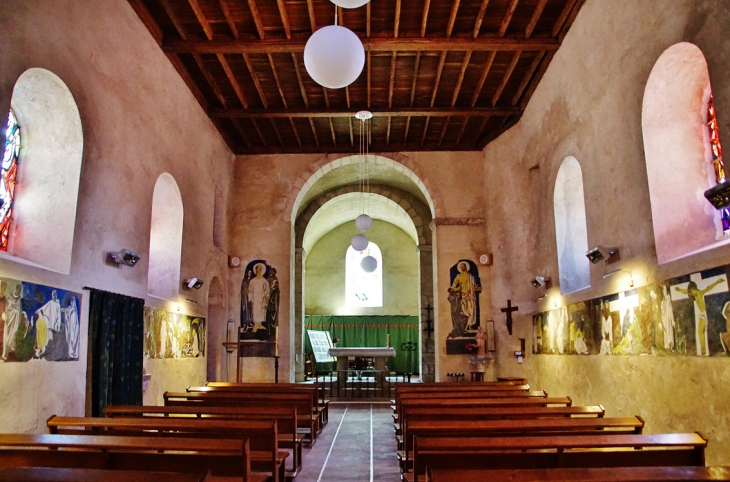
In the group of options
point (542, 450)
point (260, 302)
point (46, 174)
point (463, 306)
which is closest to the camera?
point (542, 450)

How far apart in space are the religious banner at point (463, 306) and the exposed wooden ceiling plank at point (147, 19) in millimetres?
8036

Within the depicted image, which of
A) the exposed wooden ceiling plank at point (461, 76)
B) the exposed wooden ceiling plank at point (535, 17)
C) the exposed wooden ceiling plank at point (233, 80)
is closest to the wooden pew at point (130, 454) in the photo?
the exposed wooden ceiling plank at point (233, 80)

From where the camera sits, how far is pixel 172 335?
32.3ft

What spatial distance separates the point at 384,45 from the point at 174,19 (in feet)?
10.7

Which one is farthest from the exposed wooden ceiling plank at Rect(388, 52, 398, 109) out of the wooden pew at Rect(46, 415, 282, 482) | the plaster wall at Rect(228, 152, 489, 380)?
the wooden pew at Rect(46, 415, 282, 482)

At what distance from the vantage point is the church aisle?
6.40 meters

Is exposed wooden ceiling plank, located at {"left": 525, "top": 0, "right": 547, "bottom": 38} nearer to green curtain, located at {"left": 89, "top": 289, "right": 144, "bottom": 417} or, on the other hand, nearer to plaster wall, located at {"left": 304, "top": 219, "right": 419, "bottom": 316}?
green curtain, located at {"left": 89, "top": 289, "right": 144, "bottom": 417}

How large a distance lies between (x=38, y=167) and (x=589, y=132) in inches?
284

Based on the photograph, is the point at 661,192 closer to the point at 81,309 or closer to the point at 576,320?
the point at 576,320

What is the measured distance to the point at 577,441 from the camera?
12.8 ft

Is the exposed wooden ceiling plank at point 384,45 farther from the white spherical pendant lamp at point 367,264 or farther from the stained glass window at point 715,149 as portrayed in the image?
the white spherical pendant lamp at point 367,264

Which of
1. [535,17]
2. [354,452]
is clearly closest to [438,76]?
[535,17]

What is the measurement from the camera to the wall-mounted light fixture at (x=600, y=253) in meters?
7.31

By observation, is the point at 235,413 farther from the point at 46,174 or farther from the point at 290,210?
the point at 290,210
